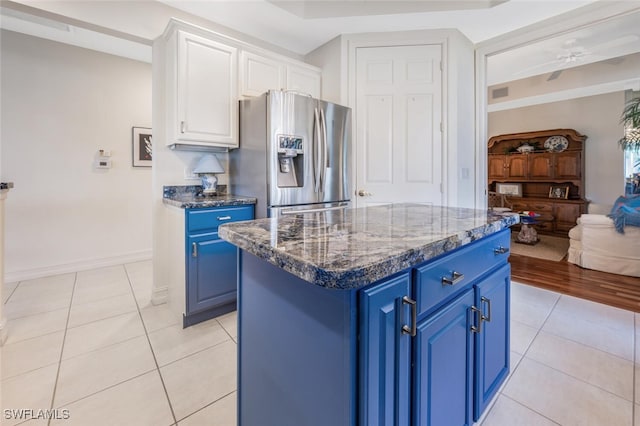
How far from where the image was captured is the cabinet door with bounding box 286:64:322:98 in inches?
116

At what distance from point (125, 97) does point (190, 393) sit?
366cm

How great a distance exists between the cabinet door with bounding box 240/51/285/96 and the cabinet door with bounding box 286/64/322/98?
111mm

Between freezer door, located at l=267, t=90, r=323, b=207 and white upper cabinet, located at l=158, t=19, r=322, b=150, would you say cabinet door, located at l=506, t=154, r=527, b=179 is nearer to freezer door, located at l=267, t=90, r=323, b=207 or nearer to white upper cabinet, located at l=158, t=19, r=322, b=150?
freezer door, located at l=267, t=90, r=323, b=207

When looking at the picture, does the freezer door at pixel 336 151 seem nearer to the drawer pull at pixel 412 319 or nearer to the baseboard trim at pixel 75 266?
the drawer pull at pixel 412 319

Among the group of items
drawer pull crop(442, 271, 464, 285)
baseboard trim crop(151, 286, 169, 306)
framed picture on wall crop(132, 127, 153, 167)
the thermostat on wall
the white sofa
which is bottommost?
baseboard trim crop(151, 286, 169, 306)

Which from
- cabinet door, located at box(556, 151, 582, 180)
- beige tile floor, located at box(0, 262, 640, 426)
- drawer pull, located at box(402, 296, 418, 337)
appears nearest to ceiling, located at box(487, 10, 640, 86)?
cabinet door, located at box(556, 151, 582, 180)

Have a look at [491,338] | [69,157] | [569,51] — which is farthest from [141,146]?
[569,51]

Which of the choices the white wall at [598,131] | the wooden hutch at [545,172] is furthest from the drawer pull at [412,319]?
the white wall at [598,131]

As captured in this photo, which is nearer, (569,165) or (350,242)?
(350,242)

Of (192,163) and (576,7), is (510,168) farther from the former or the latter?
(192,163)

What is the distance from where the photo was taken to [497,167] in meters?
6.54

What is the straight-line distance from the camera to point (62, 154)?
3.25 meters

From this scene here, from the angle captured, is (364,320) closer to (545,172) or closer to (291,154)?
(291,154)

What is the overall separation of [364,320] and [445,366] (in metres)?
0.51
